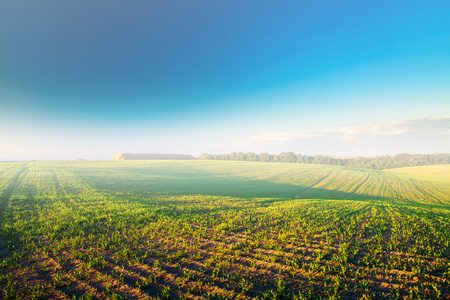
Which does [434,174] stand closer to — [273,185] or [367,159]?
[367,159]

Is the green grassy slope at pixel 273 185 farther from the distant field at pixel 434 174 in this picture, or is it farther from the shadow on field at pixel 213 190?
the distant field at pixel 434 174

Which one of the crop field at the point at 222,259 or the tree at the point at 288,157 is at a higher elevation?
the tree at the point at 288,157

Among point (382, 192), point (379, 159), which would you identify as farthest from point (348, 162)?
point (382, 192)

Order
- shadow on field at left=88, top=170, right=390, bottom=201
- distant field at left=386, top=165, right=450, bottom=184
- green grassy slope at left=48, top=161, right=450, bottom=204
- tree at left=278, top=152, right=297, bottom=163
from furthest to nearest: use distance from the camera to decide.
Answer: tree at left=278, top=152, right=297, bottom=163 < distant field at left=386, top=165, right=450, bottom=184 < green grassy slope at left=48, top=161, right=450, bottom=204 < shadow on field at left=88, top=170, right=390, bottom=201

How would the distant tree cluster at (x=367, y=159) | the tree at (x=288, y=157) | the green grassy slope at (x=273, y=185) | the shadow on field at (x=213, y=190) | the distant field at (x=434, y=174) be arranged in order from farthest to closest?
the tree at (x=288, y=157) < the distant tree cluster at (x=367, y=159) < the distant field at (x=434, y=174) < the green grassy slope at (x=273, y=185) < the shadow on field at (x=213, y=190)

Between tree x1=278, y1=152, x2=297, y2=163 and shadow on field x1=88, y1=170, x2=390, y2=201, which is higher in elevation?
tree x1=278, y1=152, x2=297, y2=163

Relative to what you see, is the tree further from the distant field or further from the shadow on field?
the shadow on field

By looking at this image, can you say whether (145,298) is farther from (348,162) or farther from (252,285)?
(348,162)

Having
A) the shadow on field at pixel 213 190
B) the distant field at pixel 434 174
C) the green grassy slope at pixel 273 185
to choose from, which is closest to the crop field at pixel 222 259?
the shadow on field at pixel 213 190

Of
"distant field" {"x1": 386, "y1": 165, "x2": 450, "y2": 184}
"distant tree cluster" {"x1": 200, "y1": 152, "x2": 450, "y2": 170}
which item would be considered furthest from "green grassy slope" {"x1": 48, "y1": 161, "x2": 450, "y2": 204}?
"distant tree cluster" {"x1": 200, "y1": 152, "x2": 450, "y2": 170}

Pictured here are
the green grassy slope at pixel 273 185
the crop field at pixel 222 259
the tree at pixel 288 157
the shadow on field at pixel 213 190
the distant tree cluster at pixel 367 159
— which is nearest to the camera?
the crop field at pixel 222 259

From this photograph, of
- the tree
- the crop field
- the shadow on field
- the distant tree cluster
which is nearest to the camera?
the crop field

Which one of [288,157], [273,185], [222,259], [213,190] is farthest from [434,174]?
[222,259]
